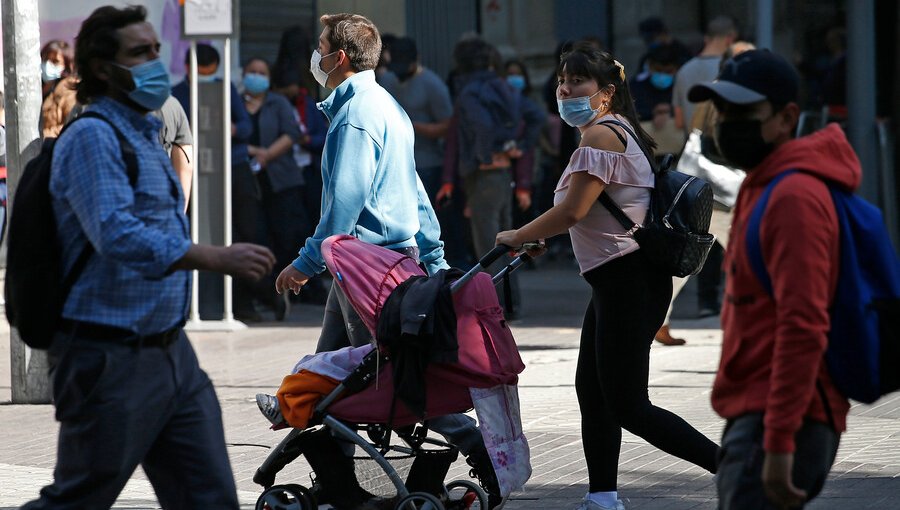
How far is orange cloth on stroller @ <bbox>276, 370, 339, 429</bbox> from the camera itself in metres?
5.24

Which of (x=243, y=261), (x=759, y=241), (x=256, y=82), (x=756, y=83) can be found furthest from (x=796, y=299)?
(x=256, y=82)

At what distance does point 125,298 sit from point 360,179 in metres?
1.97

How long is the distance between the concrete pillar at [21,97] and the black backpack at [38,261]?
4396 millimetres

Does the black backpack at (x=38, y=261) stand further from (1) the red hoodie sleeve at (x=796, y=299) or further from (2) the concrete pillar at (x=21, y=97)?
(2) the concrete pillar at (x=21, y=97)

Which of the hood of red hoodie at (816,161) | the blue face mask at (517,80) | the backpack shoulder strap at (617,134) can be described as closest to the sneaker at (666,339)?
the backpack shoulder strap at (617,134)

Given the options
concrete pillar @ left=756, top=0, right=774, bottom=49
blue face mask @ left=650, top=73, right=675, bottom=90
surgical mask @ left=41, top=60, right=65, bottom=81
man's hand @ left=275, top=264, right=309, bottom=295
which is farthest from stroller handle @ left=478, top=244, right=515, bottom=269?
concrete pillar @ left=756, top=0, right=774, bottom=49

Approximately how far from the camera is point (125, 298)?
3.81 meters

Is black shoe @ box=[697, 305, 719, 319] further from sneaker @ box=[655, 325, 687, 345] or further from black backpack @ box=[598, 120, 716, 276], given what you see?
black backpack @ box=[598, 120, 716, 276]

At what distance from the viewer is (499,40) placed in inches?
797

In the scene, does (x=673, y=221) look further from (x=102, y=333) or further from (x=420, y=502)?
(x=102, y=333)

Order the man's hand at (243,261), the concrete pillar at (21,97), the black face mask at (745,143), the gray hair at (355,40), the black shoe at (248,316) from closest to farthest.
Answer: the black face mask at (745,143) → the man's hand at (243,261) → the gray hair at (355,40) → the concrete pillar at (21,97) → the black shoe at (248,316)

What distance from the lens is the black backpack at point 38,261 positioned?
378cm

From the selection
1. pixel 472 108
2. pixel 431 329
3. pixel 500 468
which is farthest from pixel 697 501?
pixel 472 108

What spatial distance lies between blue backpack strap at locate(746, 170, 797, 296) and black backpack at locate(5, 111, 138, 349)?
1522 millimetres
